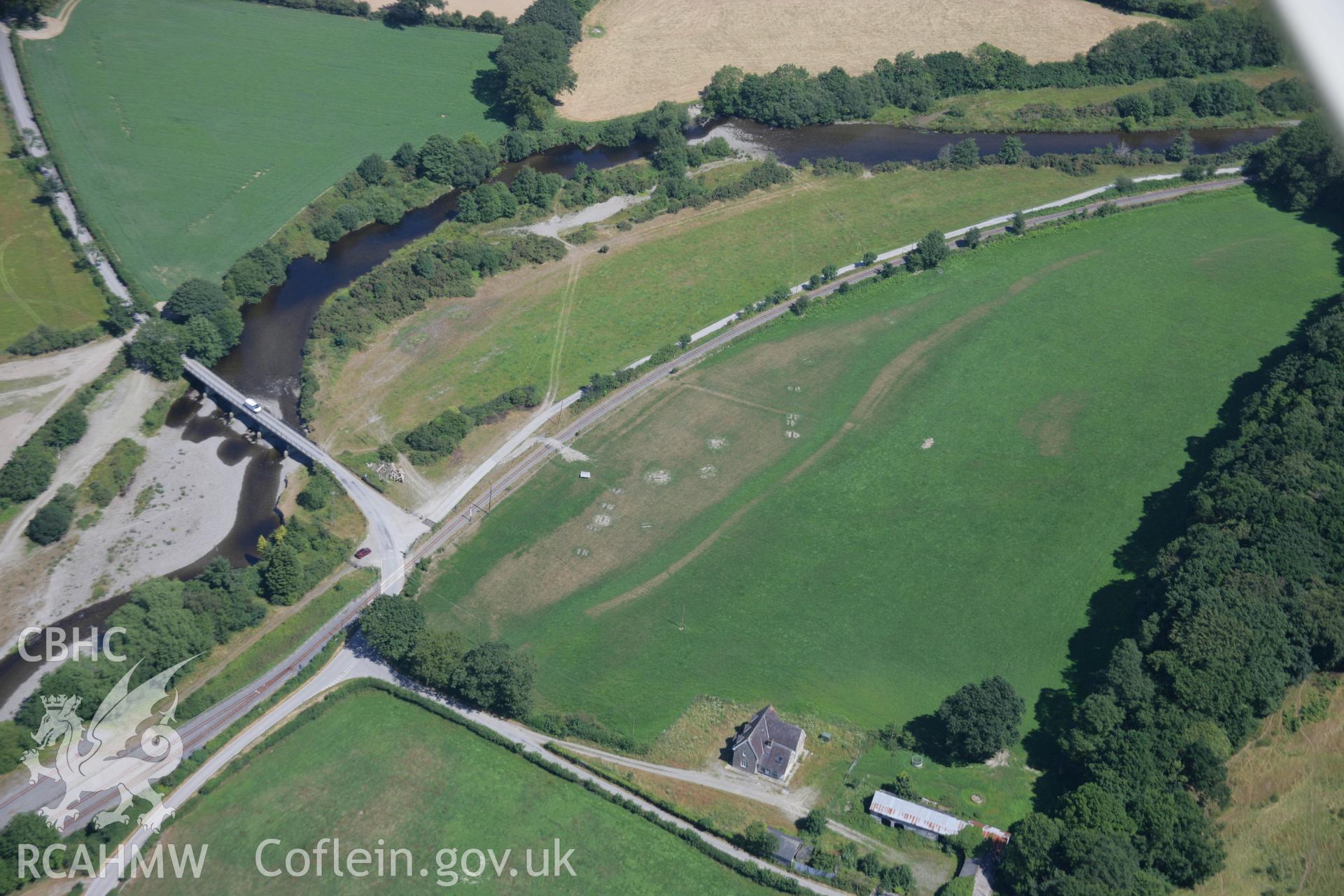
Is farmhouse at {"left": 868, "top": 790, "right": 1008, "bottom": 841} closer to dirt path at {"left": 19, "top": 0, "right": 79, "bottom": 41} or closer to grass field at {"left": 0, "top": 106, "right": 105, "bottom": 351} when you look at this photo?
grass field at {"left": 0, "top": 106, "right": 105, "bottom": 351}

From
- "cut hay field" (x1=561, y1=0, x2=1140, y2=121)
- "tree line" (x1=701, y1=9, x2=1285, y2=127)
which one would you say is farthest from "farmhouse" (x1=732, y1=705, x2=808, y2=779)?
"cut hay field" (x1=561, y1=0, x2=1140, y2=121)

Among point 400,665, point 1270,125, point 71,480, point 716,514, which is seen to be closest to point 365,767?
point 400,665

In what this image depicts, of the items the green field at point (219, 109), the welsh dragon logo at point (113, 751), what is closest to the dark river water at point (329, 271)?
the welsh dragon logo at point (113, 751)

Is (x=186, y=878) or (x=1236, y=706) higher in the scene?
(x=1236, y=706)

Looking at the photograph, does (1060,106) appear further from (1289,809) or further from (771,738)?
(771,738)

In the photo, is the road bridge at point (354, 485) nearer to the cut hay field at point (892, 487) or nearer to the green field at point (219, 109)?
the cut hay field at point (892, 487)

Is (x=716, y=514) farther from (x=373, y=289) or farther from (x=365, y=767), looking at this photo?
(x=373, y=289)

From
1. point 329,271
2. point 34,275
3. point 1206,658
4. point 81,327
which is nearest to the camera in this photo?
point 1206,658

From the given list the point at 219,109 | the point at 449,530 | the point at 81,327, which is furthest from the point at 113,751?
the point at 219,109
